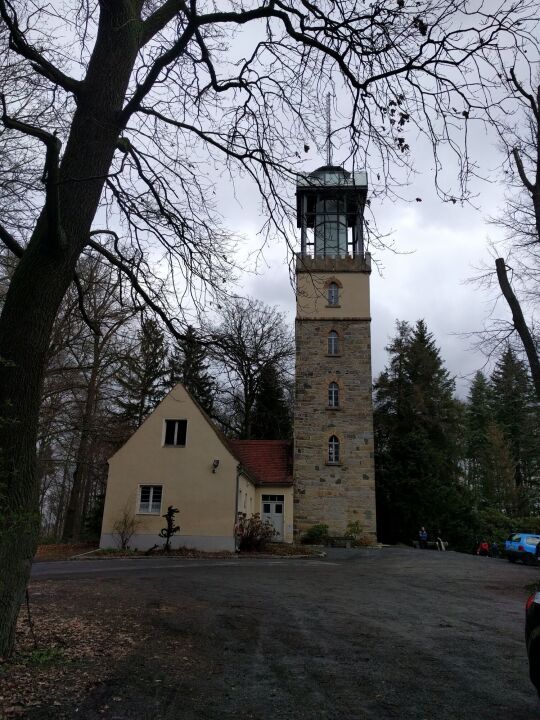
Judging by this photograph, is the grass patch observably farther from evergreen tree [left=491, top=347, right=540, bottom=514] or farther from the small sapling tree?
the small sapling tree

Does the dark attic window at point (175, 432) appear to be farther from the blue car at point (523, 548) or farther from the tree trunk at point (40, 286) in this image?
the tree trunk at point (40, 286)

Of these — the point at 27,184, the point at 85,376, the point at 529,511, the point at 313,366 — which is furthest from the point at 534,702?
the point at 529,511

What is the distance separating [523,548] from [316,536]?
9325 millimetres

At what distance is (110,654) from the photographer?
566cm

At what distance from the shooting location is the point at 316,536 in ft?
93.5

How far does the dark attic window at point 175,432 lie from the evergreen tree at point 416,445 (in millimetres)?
16772

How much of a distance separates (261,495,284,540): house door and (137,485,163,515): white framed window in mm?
6434

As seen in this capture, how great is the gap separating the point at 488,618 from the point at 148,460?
57.3ft

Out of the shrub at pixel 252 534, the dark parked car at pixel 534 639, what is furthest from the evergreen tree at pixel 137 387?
the dark parked car at pixel 534 639

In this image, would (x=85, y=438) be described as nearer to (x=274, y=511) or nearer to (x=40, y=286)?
(x=274, y=511)

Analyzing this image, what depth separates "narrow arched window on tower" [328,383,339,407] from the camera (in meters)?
31.4

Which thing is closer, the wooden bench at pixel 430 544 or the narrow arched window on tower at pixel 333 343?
the narrow arched window on tower at pixel 333 343

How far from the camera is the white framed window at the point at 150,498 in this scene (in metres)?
23.9

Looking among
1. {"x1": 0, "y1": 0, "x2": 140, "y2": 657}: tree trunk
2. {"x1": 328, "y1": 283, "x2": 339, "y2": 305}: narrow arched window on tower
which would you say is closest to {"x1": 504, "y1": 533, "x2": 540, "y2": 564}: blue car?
{"x1": 328, "y1": 283, "x2": 339, "y2": 305}: narrow arched window on tower
